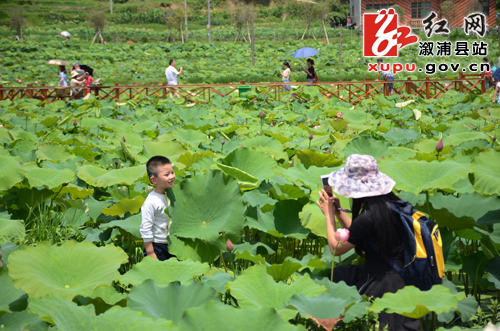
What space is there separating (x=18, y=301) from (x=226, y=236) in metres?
0.90

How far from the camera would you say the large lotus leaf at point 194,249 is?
7.34ft

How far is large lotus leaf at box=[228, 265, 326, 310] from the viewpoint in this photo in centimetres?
168

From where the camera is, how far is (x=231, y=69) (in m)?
20.0

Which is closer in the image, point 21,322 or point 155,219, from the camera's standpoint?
point 21,322

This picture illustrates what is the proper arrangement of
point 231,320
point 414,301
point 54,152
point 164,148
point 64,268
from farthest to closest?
1. point 54,152
2. point 164,148
3. point 64,268
4. point 414,301
5. point 231,320

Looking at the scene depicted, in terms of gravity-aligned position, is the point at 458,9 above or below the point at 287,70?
above

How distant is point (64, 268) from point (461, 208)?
1.82 meters

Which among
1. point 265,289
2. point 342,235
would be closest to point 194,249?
point 265,289

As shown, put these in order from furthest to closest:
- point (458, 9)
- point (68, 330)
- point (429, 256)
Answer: point (458, 9) → point (429, 256) → point (68, 330)

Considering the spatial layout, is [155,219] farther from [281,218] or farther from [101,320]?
[101,320]

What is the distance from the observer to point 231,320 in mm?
1258

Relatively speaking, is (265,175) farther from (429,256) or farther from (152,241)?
(429,256)

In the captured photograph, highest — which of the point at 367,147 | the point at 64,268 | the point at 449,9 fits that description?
the point at 449,9

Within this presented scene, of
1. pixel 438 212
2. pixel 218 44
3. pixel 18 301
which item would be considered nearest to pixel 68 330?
pixel 18 301
